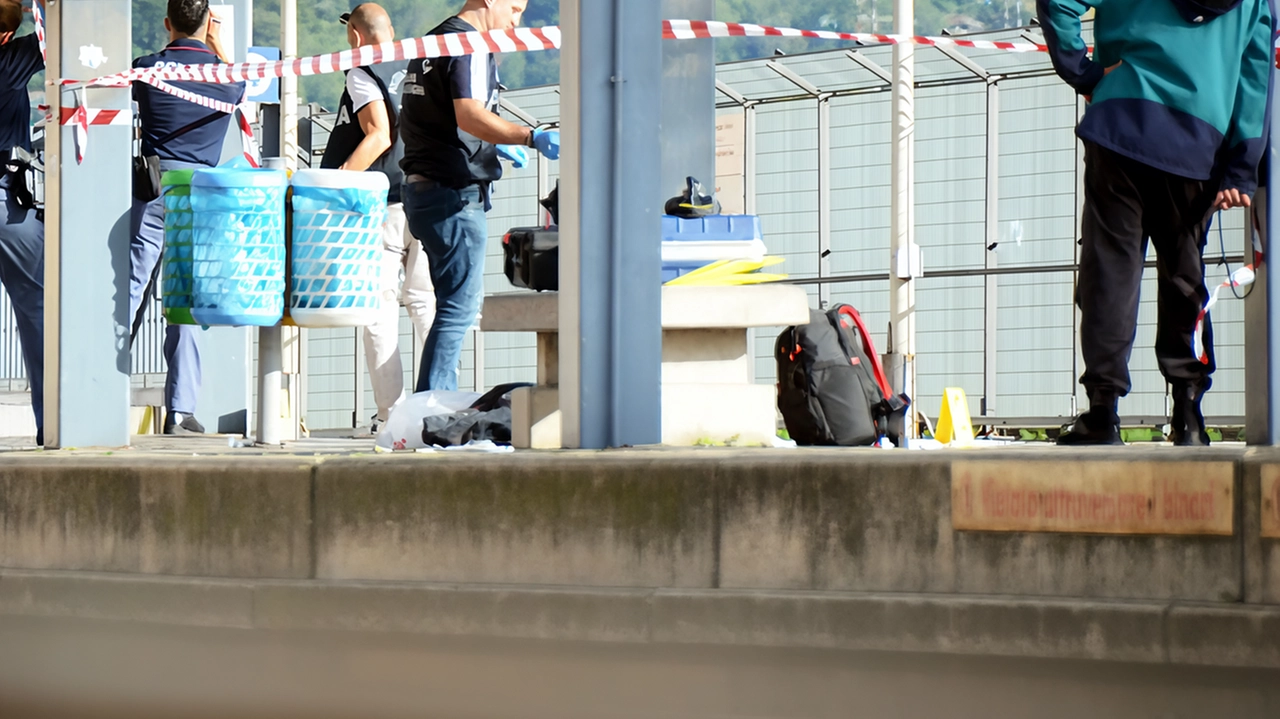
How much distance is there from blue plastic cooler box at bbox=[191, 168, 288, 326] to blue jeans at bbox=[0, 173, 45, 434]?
1.59m

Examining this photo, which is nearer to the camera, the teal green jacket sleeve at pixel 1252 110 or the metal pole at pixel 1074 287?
the teal green jacket sleeve at pixel 1252 110

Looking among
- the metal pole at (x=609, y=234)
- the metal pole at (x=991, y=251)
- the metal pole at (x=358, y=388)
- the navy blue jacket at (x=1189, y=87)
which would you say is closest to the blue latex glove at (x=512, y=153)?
the metal pole at (x=609, y=234)

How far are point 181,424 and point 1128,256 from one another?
5644 mm

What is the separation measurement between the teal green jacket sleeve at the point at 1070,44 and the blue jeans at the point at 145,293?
15.8ft

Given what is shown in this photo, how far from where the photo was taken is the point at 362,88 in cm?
852

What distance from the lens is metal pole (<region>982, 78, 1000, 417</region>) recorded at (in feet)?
51.4

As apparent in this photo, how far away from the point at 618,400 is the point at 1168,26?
6.83 ft

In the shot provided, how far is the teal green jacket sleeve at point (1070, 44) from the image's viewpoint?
562 centimetres

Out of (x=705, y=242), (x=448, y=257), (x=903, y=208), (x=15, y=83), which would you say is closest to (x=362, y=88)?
(x=448, y=257)

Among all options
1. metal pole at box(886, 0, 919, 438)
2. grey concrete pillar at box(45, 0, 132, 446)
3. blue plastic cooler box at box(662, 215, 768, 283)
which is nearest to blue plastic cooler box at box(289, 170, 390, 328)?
grey concrete pillar at box(45, 0, 132, 446)

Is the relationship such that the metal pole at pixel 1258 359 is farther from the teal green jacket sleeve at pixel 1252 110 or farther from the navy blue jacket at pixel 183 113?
the navy blue jacket at pixel 183 113

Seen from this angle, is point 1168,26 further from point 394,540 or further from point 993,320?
point 993,320

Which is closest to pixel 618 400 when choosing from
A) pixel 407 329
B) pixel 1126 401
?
pixel 1126 401

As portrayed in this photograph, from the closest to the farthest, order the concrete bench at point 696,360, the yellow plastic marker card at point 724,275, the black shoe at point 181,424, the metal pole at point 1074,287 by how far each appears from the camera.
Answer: the concrete bench at point 696,360 < the yellow plastic marker card at point 724,275 < the black shoe at point 181,424 < the metal pole at point 1074,287
